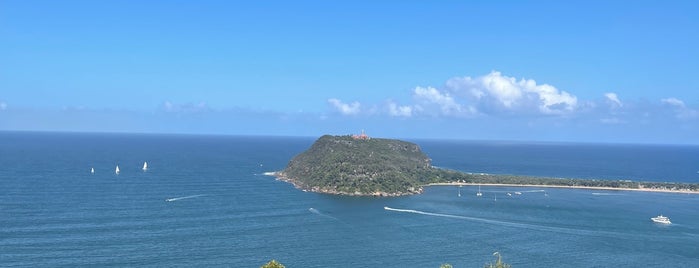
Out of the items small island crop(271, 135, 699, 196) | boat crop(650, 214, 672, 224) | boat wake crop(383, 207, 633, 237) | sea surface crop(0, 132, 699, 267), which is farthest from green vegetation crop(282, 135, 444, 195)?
boat crop(650, 214, 672, 224)

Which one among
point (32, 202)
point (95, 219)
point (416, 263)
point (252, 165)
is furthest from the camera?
point (252, 165)

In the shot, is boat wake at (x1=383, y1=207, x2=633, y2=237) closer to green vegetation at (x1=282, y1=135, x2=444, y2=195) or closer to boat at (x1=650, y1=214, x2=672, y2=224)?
boat at (x1=650, y1=214, x2=672, y2=224)

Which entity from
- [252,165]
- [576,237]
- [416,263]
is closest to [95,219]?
[416,263]

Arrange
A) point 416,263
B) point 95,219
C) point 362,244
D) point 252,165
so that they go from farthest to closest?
point 252,165 → point 95,219 → point 362,244 → point 416,263

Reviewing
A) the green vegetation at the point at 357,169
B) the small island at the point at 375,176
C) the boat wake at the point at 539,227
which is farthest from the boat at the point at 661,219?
the green vegetation at the point at 357,169

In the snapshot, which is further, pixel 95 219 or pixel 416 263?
pixel 95 219

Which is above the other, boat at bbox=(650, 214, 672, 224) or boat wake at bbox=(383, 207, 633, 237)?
boat at bbox=(650, 214, 672, 224)

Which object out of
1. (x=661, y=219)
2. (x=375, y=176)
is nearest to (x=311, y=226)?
(x=375, y=176)

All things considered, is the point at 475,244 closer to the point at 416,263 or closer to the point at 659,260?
the point at 416,263
